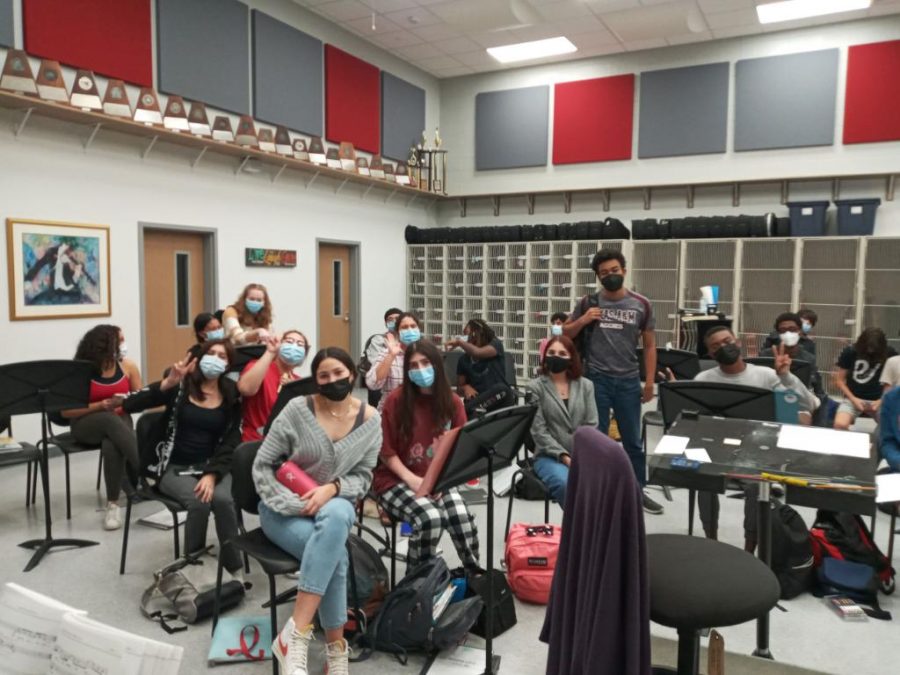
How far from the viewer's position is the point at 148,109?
6094mm

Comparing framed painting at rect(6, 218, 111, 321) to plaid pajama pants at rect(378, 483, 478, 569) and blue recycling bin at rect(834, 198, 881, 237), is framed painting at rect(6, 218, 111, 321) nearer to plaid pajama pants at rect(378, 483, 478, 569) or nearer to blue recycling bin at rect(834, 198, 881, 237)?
plaid pajama pants at rect(378, 483, 478, 569)

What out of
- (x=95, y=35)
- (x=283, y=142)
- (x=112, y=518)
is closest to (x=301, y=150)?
(x=283, y=142)

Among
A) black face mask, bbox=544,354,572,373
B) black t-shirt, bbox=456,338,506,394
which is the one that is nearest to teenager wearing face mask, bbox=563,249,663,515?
black face mask, bbox=544,354,572,373

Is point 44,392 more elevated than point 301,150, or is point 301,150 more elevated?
point 301,150

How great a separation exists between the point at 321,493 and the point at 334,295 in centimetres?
672

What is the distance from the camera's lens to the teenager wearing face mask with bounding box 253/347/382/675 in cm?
249

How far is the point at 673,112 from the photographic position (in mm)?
9172

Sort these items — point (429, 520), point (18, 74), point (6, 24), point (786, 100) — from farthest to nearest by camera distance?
point (786, 100), point (6, 24), point (18, 74), point (429, 520)

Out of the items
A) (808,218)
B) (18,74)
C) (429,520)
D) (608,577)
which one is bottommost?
(429,520)

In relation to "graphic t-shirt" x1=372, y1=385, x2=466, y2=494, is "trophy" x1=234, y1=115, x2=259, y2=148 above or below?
above

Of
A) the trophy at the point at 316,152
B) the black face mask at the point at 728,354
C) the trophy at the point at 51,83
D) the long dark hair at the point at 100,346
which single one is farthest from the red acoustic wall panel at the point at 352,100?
the black face mask at the point at 728,354

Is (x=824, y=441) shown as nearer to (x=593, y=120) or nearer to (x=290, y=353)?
(x=290, y=353)

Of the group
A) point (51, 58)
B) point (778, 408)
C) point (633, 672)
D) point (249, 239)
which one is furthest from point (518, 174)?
point (633, 672)

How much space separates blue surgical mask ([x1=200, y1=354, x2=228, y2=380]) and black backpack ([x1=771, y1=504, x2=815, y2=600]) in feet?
9.68
